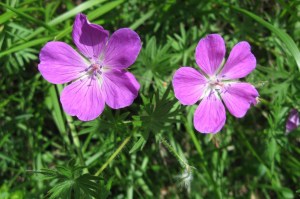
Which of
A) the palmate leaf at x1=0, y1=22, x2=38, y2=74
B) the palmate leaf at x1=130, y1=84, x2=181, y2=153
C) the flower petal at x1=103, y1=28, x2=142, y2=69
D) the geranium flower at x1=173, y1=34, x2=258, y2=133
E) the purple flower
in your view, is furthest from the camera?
the purple flower

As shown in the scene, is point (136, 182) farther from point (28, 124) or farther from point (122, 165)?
point (28, 124)

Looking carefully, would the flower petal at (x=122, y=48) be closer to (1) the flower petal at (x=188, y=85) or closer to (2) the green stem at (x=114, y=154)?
(1) the flower petal at (x=188, y=85)

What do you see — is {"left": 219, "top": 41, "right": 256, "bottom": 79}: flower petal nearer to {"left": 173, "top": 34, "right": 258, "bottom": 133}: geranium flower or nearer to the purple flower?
{"left": 173, "top": 34, "right": 258, "bottom": 133}: geranium flower

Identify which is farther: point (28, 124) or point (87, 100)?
point (28, 124)

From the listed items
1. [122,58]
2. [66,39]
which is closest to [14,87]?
[66,39]

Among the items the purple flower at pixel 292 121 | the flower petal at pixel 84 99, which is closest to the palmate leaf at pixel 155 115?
the flower petal at pixel 84 99

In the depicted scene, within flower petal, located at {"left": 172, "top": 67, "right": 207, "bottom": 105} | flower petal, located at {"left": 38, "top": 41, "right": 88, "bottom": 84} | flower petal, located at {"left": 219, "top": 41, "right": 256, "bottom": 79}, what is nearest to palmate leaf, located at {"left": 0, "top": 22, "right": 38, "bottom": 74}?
flower petal, located at {"left": 38, "top": 41, "right": 88, "bottom": 84}

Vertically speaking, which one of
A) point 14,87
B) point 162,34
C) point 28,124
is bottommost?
point 28,124
